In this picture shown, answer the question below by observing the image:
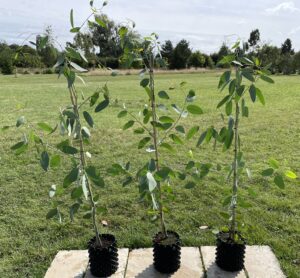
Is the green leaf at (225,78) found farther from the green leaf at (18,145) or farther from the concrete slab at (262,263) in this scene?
the concrete slab at (262,263)

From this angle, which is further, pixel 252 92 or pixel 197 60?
Result: pixel 197 60

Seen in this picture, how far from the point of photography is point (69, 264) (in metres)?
2.22

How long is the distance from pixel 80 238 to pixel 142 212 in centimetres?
63

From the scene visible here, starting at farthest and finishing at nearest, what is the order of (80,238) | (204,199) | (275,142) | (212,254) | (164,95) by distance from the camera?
(275,142) < (204,199) < (80,238) < (212,254) < (164,95)

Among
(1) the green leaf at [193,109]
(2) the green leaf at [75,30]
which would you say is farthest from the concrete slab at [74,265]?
(2) the green leaf at [75,30]

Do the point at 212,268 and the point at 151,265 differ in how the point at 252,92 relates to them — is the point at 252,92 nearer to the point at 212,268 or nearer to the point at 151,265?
the point at 212,268

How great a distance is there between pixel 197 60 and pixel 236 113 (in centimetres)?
3940

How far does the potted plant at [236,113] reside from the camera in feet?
5.23

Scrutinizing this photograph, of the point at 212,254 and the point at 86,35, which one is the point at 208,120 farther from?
the point at 86,35

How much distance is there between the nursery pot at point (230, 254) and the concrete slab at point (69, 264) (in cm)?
88

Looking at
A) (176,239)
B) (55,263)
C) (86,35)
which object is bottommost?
(55,263)

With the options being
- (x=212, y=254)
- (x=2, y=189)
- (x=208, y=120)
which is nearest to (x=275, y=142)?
(x=208, y=120)

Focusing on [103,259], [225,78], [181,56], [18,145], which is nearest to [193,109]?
[225,78]

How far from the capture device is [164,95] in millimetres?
1768
